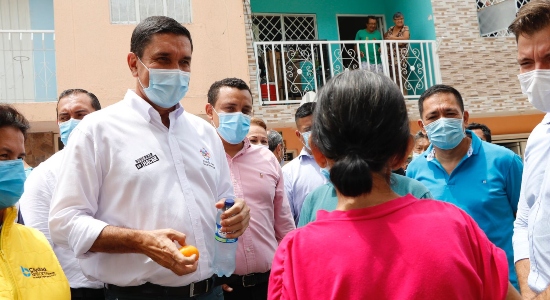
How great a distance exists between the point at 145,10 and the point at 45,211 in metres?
8.51

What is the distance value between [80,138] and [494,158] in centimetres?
271

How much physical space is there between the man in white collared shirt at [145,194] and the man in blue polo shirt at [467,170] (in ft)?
5.77

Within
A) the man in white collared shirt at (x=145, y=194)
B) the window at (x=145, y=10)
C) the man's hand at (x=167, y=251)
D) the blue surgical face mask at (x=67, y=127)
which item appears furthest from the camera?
the window at (x=145, y=10)

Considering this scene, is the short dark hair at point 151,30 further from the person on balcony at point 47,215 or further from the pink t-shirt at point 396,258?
the pink t-shirt at point 396,258

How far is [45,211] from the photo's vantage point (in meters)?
3.39

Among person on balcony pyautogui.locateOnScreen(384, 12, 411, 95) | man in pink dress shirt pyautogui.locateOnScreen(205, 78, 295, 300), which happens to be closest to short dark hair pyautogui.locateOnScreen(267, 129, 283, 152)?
man in pink dress shirt pyautogui.locateOnScreen(205, 78, 295, 300)

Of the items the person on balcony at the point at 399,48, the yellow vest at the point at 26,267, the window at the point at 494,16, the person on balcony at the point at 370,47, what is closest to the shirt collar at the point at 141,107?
the yellow vest at the point at 26,267

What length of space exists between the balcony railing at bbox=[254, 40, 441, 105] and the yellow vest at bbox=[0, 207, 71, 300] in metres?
8.48

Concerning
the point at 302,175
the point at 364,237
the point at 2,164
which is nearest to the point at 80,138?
the point at 2,164

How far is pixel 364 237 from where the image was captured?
5.10ft

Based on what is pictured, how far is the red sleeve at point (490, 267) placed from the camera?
1.53 metres

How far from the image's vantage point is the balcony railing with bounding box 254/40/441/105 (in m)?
11.5

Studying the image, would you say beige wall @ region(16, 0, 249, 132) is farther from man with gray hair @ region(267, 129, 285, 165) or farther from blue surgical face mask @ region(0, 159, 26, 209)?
blue surgical face mask @ region(0, 159, 26, 209)

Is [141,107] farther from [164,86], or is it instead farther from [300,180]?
[300,180]
